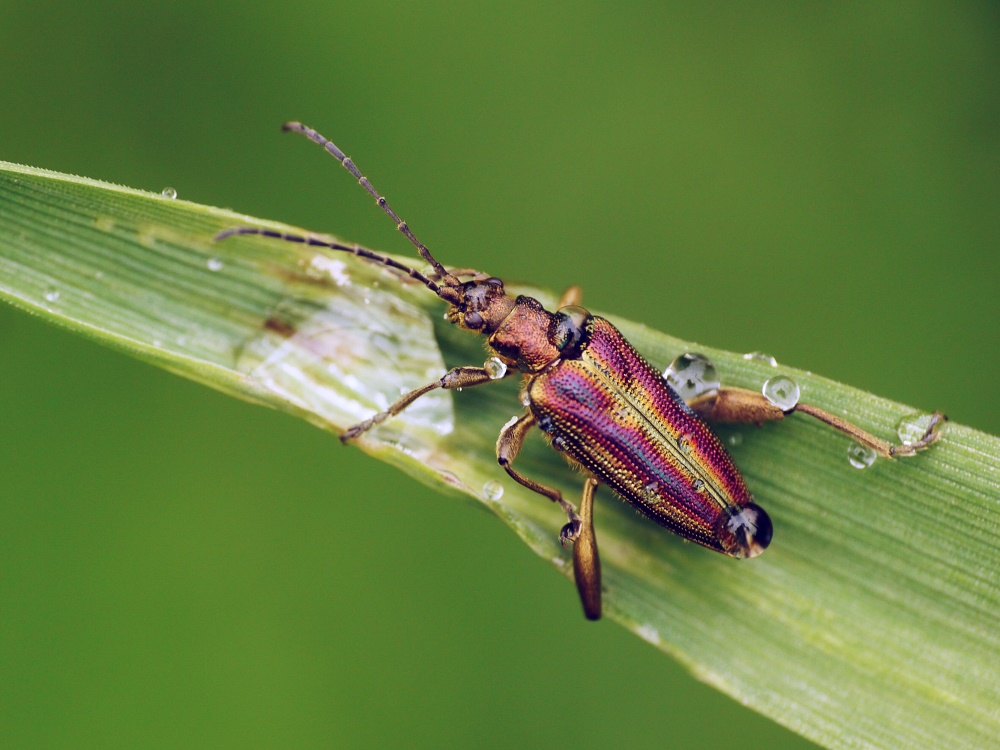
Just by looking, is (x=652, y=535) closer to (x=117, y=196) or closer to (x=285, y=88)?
(x=117, y=196)

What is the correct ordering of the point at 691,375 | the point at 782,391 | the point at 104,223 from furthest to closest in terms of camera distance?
the point at 691,375 → the point at 782,391 → the point at 104,223

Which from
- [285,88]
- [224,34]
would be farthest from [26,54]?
[285,88]

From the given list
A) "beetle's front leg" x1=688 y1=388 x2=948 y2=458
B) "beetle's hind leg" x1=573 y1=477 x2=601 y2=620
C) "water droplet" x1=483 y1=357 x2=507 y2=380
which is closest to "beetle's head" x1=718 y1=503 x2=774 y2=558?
"beetle's front leg" x1=688 y1=388 x2=948 y2=458

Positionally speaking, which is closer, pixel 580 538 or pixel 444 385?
pixel 580 538

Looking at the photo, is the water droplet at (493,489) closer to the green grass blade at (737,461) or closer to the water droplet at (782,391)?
the green grass blade at (737,461)

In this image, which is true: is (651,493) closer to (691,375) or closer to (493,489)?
(691,375)

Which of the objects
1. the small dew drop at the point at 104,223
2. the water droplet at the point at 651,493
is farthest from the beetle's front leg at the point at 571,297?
the small dew drop at the point at 104,223

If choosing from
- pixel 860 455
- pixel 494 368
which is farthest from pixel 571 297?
pixel 860 455

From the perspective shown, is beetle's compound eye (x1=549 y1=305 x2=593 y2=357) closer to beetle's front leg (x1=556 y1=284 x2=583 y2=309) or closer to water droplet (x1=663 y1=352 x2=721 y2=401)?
beetle's front leg (x1=556 y1=284 x2=583 y2=309)
